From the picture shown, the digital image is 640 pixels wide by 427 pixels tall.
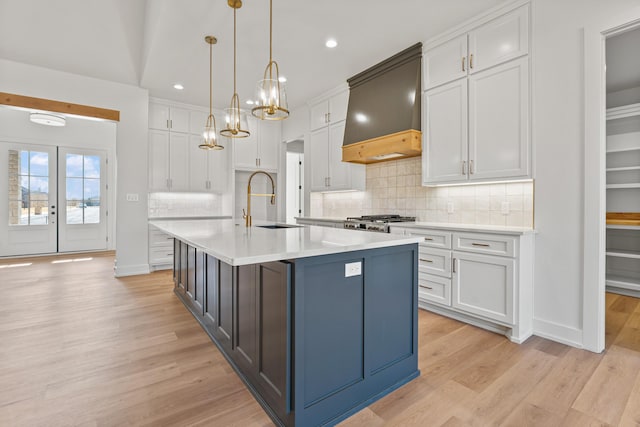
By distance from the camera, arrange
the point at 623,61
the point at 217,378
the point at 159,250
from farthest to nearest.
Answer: the point at 159,250 → the point at 623,61 → the point at 217,378

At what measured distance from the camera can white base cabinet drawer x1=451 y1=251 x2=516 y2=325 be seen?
8.19 feet

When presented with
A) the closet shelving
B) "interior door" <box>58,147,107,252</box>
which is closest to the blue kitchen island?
the closet shelving

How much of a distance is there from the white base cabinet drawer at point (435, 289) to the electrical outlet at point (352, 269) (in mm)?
1612

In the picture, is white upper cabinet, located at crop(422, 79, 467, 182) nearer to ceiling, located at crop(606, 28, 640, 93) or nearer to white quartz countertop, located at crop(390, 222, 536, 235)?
white quartz countertop, located at crop(390, 222, 536, 235)

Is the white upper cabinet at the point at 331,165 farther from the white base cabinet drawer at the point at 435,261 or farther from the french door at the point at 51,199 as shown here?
the french door at the point at 51,199

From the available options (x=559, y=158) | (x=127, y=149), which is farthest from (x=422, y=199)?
(x=127, y=149)

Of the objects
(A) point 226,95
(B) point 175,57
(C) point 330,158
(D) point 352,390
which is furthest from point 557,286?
(A) point 226,95

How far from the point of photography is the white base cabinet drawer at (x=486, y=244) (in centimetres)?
249

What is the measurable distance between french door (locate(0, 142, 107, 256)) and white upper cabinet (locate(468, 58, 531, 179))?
7728 mm

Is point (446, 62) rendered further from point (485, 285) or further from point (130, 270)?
point (130, 270)

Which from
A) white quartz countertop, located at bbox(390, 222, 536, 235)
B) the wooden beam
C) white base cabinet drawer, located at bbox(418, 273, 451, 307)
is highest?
the wooden beam

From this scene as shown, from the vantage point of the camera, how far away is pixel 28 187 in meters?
6.32

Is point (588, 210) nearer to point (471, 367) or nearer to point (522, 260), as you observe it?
point (522, 260)

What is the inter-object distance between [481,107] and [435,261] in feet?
5.02
